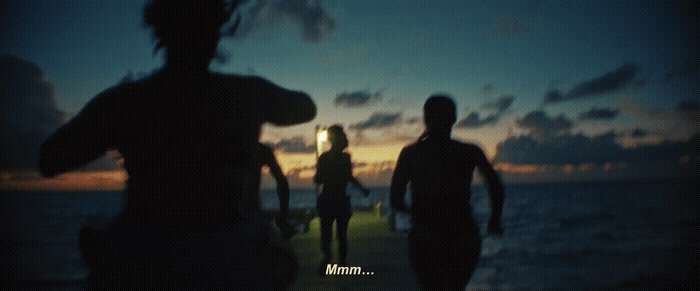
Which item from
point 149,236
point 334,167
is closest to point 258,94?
point 149,236

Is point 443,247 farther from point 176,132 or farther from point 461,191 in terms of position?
point 176,132

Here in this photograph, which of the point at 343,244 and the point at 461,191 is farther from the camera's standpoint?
the point at 343,244

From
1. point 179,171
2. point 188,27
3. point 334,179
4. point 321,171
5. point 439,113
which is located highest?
point 188,27

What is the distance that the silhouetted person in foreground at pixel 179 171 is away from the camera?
97 centimetres

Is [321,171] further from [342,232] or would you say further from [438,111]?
[438,111]

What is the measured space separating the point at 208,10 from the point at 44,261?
2729 cm

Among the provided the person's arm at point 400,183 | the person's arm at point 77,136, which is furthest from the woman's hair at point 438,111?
the person's arm at point 77,136

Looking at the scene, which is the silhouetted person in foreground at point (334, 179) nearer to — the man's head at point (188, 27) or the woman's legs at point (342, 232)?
the woman's legs at point (342, 232)

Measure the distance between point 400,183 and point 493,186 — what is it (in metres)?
0.79

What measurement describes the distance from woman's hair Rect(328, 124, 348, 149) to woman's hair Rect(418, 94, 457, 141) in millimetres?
2543

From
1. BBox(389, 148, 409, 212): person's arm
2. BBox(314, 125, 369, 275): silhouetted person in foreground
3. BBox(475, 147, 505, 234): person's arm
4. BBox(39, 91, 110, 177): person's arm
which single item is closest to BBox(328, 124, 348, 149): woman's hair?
BBox(314, 125, 369, 275): silhouetted person in foreground

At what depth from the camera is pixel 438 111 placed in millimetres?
2984

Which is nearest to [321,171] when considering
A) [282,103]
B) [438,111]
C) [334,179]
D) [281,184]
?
[334,179]

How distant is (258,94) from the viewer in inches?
44.2
